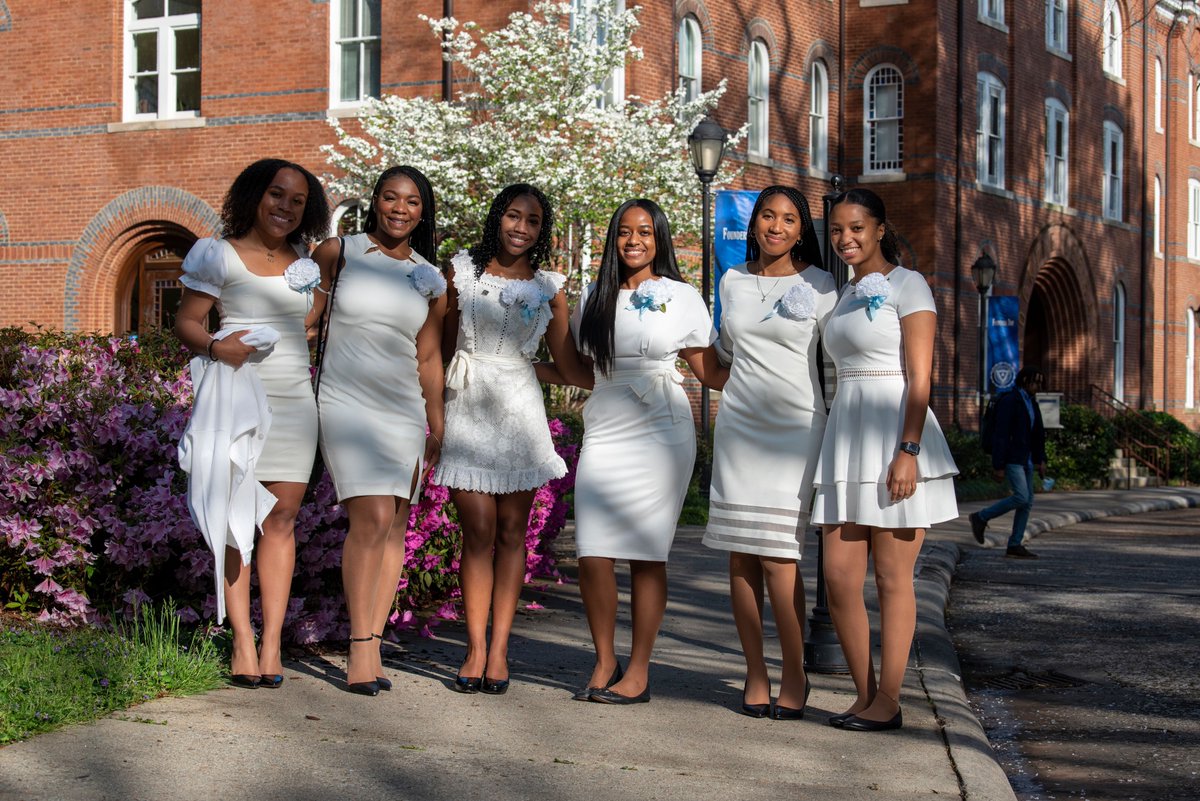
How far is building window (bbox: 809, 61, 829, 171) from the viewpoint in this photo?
91.6ft

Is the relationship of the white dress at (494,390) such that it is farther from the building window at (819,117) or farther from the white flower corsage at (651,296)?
the building window at (819,117)

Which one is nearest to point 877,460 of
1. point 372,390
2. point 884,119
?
point 372,390

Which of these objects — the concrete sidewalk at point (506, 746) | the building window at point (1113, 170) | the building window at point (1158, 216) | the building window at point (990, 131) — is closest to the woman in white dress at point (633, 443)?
the concrete sidewalk at point (506, 746)

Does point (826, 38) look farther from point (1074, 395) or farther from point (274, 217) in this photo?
point (274, 217)

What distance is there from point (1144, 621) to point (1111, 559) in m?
4.54

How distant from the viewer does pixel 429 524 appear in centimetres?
808

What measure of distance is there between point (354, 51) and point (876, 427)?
1730 cm

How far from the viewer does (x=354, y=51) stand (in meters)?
21.7

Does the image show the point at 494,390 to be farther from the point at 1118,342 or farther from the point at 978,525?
the point at 1118,342

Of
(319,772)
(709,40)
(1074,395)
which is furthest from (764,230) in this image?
(1074,395)

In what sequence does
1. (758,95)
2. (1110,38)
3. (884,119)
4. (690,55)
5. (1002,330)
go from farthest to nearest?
(1110,38) < (884,119) < (1002,330) < (758,95) < (690,55)

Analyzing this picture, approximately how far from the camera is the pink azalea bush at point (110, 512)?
6.91m

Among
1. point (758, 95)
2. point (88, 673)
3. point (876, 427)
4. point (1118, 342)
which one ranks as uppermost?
point (758, 95)

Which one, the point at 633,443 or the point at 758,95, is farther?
the point at 758,95
